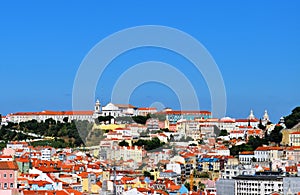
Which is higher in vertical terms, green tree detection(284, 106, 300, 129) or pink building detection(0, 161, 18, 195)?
green tree detection(284, 106, 300, 129)

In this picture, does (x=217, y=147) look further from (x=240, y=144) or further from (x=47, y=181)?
(x=47, y=181)

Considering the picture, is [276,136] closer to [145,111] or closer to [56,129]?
[56,129]

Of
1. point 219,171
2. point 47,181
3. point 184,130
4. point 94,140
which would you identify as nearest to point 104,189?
point 47,181

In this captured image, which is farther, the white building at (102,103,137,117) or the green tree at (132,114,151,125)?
the white building at (102,103,137,117)

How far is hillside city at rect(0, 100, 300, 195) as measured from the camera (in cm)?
2400

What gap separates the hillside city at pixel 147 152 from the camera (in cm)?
2400

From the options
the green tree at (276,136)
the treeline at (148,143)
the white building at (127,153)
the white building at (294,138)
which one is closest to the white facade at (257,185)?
the white building at (127,153)

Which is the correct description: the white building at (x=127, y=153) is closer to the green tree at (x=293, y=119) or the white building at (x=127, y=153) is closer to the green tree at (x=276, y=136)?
the green tree at (x=276, y=136)

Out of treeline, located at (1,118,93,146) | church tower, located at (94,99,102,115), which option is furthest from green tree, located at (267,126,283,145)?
church tower, located at (94,99,102,115)

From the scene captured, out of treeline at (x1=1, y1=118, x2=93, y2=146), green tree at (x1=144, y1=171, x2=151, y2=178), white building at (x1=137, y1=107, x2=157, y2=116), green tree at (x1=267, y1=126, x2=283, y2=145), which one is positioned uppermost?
white building at (x1=137, y1=107, x2=157, y2=116)

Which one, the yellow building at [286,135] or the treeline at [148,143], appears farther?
the treeline at [148,143]

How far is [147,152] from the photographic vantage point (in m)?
37.5

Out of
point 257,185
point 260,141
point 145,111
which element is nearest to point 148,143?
point 260,141

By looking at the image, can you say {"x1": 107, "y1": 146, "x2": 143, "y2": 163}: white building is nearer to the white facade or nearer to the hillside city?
the hillside city
